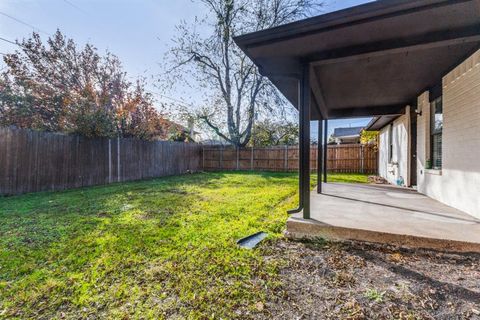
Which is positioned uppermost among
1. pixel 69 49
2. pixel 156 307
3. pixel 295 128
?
pixel 69 49

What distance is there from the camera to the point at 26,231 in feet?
10.8

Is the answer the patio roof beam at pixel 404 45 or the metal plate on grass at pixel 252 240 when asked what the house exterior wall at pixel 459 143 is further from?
the metal plate on grass at pixel 252 240

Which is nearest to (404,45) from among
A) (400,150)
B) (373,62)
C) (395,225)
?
(373,62)

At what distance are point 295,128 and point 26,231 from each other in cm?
1804

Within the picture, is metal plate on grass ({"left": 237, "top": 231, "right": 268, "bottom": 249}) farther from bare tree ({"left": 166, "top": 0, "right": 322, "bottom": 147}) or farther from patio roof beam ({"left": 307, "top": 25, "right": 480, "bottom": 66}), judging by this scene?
bare tree ({"left": 166, "top": 0, "right": 322, "bottom": 147})

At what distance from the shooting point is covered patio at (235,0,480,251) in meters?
2.30

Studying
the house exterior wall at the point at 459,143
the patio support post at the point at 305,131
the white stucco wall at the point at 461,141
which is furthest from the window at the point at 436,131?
the patio support post at the point at 305,131

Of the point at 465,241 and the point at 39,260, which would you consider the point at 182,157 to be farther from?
the point at 465,241

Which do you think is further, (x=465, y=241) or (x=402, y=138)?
(x=402, y=138)

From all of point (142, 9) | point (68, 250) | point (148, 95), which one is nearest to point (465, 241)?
point (68, 250)

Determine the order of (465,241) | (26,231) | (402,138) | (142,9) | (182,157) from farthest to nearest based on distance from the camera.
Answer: (182,157), (142,9), (402,138), (26,231), (465,241)

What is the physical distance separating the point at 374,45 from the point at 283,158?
11.4 metres

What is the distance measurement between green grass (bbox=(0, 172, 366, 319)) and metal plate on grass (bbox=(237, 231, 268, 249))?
0.36 feet

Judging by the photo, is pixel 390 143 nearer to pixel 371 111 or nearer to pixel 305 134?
pixel 371 111
